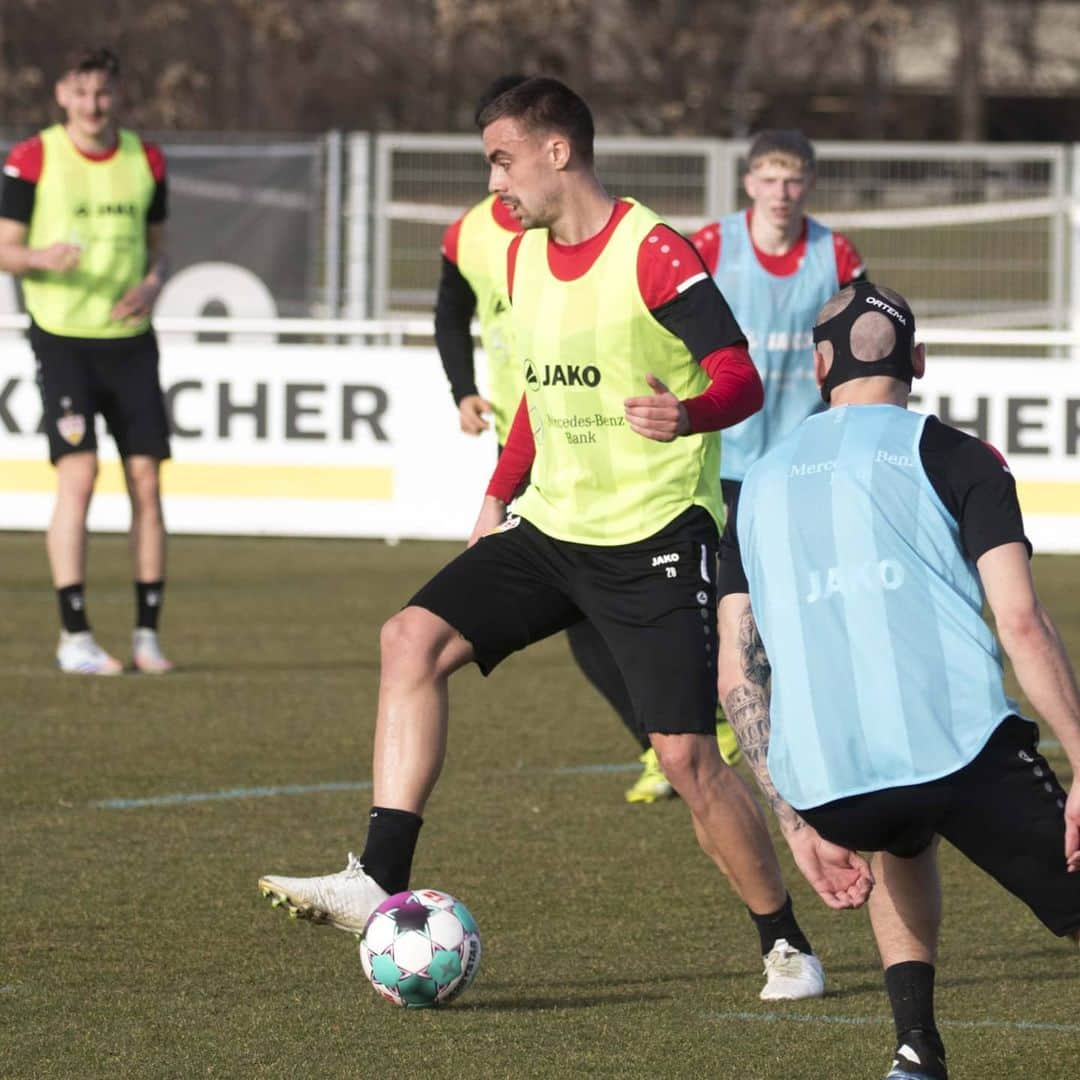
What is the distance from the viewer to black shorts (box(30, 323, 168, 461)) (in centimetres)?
1065

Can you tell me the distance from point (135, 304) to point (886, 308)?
21.1ft

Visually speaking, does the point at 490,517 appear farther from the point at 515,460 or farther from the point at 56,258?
the point at 56,258

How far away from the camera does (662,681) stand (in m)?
5.88

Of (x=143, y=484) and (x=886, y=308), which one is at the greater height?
(x=886, y=308)

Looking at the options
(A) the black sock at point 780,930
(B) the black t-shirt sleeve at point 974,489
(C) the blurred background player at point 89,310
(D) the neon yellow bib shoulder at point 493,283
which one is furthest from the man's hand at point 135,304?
(B) the black t-shirt sleeve at point 974,489

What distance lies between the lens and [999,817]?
4.52 metres

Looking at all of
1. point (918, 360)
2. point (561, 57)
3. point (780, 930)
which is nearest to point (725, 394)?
point (918, 360)

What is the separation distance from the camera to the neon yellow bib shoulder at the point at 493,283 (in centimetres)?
877

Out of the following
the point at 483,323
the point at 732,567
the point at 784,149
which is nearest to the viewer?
the point at 732,567

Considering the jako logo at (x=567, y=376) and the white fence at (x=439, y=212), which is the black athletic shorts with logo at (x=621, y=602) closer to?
the jako logo at (x=567, y=376)

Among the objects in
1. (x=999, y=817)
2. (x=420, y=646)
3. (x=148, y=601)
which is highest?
(x=420, y=646)

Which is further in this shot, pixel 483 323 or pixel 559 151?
pixel 483 323

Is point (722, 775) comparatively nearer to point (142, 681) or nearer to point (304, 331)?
point (142, 681)

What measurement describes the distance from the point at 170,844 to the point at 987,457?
373 cm
